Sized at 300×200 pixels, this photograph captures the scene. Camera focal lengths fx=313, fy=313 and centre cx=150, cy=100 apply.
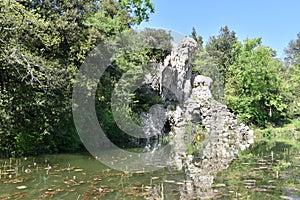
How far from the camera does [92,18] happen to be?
13766 mm

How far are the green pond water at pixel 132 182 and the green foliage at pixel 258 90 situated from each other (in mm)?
15386

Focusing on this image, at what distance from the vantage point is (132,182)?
21.7 ft

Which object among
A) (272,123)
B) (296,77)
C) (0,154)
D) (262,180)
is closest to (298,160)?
(262,180)

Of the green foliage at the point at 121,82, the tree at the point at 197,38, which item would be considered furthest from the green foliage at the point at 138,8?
the tree at the point at 197,38

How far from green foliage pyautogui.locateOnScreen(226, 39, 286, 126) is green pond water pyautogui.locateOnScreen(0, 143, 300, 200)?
1539cm

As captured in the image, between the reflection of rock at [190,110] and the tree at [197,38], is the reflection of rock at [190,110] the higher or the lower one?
the lower one

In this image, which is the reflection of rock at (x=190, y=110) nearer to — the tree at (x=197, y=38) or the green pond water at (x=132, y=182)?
the green pond water at (x=132, y=182)

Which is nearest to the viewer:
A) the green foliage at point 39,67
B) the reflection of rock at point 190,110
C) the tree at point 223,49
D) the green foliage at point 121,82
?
the green foliage at point 39,67

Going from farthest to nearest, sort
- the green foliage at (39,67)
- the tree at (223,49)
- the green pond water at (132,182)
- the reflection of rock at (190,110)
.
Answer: the tree at (223,49) < the reflection of rock at (190,110) < the green foliage at (39,67) < the green pond water at (132,182)

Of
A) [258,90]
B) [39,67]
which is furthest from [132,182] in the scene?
[258,90]

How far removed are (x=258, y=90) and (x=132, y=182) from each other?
19830mm

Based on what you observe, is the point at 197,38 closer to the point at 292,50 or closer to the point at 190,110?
the point at 292,50

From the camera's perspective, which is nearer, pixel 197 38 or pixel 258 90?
pixel 258 90

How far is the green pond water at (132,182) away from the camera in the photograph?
5.44 m
